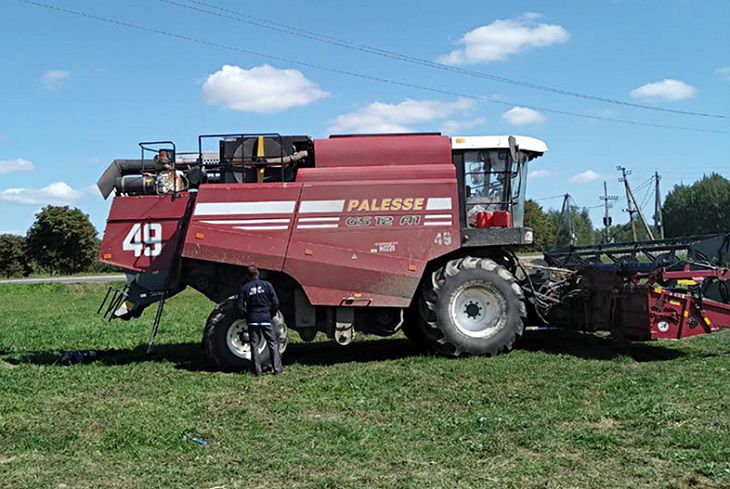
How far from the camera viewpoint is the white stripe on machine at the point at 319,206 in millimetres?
11664

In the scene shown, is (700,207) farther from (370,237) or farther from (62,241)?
(370,237)

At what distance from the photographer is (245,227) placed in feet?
38.2

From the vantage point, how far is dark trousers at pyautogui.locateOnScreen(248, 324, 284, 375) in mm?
11078

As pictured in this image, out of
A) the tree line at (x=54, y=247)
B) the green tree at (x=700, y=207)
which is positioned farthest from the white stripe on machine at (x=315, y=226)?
the green tree at (x=700, y=207)

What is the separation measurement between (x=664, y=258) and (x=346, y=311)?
516 centimetres

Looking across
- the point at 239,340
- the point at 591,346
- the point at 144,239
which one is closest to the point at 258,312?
the point at 239,340

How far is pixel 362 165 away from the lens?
12.0 m

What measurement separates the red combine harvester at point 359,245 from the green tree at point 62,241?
47.7 meters

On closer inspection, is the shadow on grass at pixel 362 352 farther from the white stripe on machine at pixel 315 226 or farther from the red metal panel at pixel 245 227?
the white stripe on machine at pixel 315 226

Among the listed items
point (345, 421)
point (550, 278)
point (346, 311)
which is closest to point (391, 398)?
point (345, 421)

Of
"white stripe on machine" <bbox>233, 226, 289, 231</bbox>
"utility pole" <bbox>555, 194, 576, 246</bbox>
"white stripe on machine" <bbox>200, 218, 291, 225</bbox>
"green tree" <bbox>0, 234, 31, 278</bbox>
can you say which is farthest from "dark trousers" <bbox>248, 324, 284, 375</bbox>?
"green tree" <bbox>0, 234, 31, 278</bbox>

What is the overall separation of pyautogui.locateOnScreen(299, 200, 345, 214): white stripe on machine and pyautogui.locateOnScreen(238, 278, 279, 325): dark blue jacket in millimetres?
1338

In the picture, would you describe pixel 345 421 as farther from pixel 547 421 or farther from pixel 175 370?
pixel 175 370

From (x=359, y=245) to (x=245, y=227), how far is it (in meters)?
1.75
